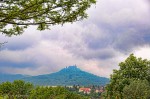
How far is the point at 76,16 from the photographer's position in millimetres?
12984

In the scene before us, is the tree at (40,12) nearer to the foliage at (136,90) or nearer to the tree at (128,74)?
the foliage at (136,90)

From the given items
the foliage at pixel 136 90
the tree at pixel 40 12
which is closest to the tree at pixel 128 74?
the foliage at pixel 136 90

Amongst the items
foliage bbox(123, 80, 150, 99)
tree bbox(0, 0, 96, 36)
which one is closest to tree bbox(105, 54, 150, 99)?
foliage bbox(123, 80, 150, 99)

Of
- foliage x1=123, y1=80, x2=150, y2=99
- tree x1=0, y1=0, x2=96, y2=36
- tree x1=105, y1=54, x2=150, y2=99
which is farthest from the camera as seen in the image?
tree x1=105, y1=54, x2=150, y2=99

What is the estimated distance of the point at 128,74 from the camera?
170 feet

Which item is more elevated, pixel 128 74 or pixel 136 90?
pixel 128 74

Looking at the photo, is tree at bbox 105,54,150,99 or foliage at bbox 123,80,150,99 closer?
foliage at bbox 123,80,150,99

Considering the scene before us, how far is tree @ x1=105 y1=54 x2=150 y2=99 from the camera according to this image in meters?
50.7

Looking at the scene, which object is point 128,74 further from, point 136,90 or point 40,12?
point 40,12

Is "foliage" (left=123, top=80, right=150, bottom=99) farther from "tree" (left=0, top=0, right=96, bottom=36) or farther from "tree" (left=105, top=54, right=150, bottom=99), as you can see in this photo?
"tree" (left=0, top=0, right=96, bottom=36)

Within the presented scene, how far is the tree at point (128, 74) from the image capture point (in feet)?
166

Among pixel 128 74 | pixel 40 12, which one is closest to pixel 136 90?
pixel 128 74

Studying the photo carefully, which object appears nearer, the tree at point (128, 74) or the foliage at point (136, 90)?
the foliage at point (136, 90)

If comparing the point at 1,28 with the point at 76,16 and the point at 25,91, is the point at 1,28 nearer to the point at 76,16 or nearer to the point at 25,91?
the point at 76,16
